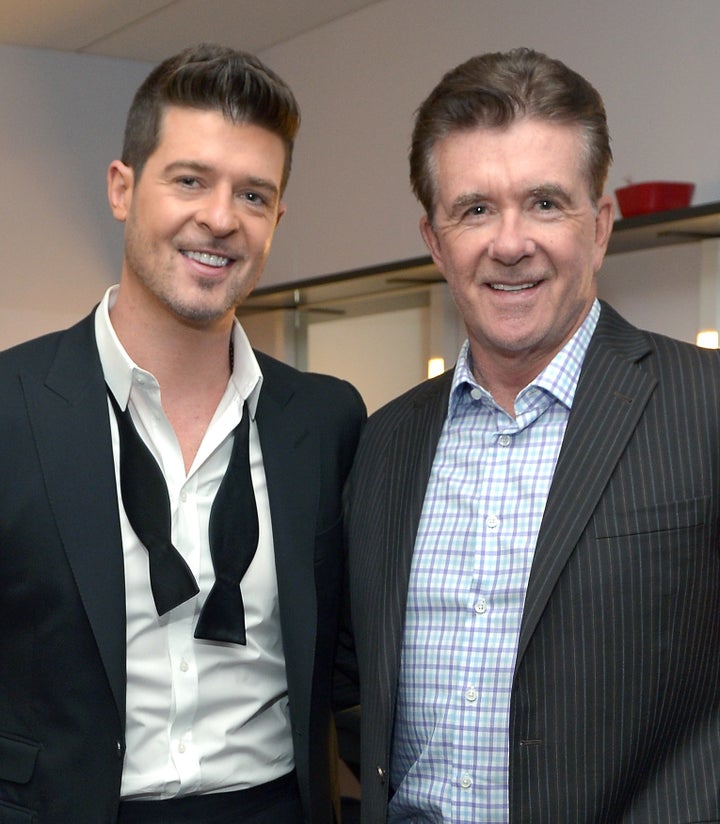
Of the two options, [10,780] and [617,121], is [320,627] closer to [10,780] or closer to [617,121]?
[10,780]

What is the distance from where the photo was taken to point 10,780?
180cm

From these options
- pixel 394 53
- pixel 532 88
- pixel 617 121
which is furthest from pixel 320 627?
pixel 394 53

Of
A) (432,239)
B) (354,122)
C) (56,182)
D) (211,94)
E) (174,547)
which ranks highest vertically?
(354,122)

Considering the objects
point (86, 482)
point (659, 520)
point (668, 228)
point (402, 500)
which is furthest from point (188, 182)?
point (668, 228)

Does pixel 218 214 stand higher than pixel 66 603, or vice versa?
pixel 218 214

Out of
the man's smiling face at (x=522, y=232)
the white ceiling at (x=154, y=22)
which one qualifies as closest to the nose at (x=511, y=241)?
the man's smiling face at (x=522, y=232)

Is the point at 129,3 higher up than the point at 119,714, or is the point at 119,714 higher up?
the point at 129,3

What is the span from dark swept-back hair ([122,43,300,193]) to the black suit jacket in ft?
1.18

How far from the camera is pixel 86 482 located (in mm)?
1838

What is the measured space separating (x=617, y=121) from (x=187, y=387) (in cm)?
212

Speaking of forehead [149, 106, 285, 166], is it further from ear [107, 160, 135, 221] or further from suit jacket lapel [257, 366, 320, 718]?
suit jacket lapel [257, 366, 320, 718]

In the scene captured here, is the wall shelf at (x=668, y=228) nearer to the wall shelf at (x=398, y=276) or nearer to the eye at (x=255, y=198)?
the wall shelf at (x=398, y=276)

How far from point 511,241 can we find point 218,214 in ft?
1.58

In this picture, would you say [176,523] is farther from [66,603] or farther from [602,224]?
[602,224]
